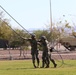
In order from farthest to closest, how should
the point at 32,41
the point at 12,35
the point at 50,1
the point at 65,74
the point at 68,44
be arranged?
the point at 12,35 → the point at 68,44 → the point at 50,1 → the point at 32,41 → the point at 65,74

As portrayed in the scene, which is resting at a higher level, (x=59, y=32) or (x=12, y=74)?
(x=59, y=32)

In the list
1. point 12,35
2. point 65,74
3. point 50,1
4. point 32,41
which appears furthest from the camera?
point 12,35

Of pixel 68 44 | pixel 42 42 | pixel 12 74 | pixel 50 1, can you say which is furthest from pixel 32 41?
pixel 68 44

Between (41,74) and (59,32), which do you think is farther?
(59,32)

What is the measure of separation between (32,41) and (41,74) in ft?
18.3

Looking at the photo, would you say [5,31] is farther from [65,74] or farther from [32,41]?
[65,74]

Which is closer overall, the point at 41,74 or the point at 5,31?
the point at 41,74

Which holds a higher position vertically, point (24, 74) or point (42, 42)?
point (42, 42)

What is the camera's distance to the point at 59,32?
71.0 m

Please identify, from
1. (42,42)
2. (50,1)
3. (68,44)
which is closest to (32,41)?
(42,42)

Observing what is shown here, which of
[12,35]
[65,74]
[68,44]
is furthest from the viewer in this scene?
[12,35]

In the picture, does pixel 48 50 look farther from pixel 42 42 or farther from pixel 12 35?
pixel 12 35

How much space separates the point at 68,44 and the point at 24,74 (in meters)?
47.4

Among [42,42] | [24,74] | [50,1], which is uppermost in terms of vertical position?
[50,1]
